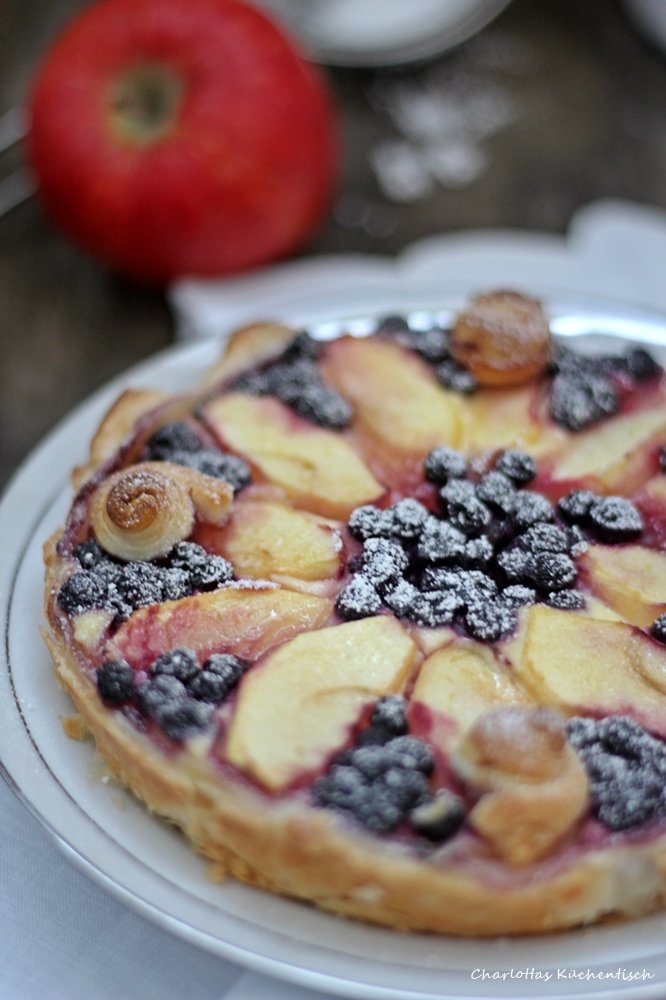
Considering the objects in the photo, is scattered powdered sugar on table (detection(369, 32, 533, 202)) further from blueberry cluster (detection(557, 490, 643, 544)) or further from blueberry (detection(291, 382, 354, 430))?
blueberry cluster (detection(557, 490, 643, 544))

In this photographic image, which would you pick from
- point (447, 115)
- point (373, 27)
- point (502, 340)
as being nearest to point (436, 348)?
point (502, 340)

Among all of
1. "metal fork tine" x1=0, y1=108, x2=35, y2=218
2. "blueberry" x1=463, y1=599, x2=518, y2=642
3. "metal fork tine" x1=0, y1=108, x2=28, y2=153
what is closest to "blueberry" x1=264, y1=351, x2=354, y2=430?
"blueberry" x1=463, y1=599, x2=518, y2=642

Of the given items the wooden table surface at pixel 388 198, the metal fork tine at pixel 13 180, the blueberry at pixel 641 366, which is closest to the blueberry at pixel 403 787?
the blueberry at pixel 641 366

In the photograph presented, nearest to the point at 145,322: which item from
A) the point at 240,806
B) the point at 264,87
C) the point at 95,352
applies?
the point at 95,352

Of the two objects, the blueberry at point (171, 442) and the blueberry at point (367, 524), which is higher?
the blueberry at point (171, 442)

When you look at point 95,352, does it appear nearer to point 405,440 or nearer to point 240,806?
point 405,440

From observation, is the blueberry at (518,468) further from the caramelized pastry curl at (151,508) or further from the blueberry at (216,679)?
the blueberry at (216,679)

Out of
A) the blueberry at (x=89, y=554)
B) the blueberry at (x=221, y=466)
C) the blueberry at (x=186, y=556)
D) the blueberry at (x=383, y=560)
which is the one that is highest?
the blueberry at (x=89, y=554)
